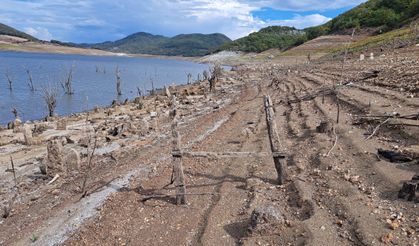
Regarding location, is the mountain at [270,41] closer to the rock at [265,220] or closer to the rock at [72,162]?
the rock at [72,162]

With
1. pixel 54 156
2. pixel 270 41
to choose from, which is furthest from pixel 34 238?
pixel 270 41

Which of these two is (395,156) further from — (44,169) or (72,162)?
(44,169)

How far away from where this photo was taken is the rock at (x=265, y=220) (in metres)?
6.51

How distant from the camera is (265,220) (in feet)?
21.6

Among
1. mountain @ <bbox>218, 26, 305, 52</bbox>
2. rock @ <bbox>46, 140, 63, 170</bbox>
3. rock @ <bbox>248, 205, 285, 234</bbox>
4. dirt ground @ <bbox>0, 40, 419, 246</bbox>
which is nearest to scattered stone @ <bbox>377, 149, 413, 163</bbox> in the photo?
dirt ground @ <bbox>0, 40, 419, 246</bbox>

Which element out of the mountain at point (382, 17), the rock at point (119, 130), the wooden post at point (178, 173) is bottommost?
the rock at point (119, 130)

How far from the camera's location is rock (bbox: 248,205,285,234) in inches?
256

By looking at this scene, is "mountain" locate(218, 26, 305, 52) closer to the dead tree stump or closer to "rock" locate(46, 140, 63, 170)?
"rock" locate(46, 140, 63, 170)

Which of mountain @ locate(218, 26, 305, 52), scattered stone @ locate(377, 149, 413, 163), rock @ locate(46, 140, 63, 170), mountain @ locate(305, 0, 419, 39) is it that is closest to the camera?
scattered stone @ locate(377, 149, 413, 163)

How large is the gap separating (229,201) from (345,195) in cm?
217

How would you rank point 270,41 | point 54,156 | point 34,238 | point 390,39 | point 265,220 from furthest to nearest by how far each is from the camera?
point 270,41
point 390,39
point 54,156
point 34,238
point 265,220

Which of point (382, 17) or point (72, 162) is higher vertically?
point (382, 17)

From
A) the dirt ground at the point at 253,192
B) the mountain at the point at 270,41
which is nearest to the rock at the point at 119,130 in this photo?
the dirt ground at the point at 253,192

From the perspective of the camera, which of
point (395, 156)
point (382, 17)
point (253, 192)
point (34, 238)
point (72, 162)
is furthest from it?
point (382, 17)
